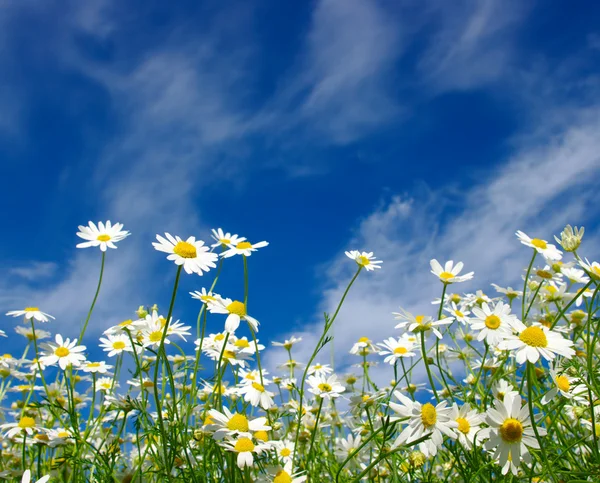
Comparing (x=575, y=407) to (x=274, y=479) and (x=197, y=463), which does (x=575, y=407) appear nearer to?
(x=274, y=479)

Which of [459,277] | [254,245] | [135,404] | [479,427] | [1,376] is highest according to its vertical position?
[1,376]

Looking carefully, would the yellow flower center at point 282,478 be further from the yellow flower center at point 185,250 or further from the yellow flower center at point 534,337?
the yellow flower center at point 534,337

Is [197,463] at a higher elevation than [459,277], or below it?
below

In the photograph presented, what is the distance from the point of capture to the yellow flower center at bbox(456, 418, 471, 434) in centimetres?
238

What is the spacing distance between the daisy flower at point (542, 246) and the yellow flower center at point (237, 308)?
6.00 feet

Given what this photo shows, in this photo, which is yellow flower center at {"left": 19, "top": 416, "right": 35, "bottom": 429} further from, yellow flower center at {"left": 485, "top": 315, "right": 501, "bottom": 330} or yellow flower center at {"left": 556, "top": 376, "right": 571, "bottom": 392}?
yellow flower center at {"left": 556, "top": 376, "right": 571, "bottom": 392}

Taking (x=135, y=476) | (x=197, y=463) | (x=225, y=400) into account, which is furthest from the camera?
(x=225, y=400)

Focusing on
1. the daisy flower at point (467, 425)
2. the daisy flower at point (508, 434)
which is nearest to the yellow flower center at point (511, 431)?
the daisy flower at point (508, 434)

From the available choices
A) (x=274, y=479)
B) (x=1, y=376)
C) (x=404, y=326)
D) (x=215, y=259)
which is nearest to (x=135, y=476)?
(x=274, y=479)

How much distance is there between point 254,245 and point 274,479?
1349mm

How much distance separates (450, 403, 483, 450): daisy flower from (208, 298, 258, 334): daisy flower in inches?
43.0

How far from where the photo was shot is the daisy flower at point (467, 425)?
2.37m

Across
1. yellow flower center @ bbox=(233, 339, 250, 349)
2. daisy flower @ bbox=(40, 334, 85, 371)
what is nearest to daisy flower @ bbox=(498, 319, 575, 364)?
yellow flower center @ bbox=(233, 339, 250, 349)

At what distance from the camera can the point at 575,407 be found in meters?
3.01
